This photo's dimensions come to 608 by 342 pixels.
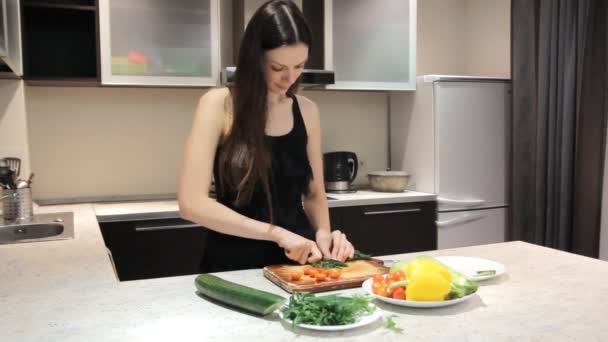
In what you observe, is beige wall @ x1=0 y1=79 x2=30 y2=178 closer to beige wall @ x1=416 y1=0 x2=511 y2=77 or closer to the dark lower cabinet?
the dark lower cabinet

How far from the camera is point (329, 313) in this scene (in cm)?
102

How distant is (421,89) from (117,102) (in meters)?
1.81

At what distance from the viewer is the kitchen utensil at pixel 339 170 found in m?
3.35

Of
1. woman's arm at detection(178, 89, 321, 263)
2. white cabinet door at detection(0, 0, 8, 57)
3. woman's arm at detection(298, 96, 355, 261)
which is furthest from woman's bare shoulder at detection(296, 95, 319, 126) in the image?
white cabinet door at detection(0, 0, 8, 57)

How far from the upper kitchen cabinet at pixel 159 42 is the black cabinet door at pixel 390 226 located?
1073 mm

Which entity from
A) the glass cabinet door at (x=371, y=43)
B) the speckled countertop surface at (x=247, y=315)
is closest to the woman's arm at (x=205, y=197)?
the speckled countertop surface at (x=247, y=315)

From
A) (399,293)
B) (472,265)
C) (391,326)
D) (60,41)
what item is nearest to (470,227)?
(472,265)

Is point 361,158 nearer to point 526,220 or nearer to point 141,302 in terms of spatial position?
point 526,220

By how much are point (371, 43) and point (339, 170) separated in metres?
0.79

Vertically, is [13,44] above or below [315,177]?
above

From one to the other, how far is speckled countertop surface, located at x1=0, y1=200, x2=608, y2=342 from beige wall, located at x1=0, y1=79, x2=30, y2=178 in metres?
1.40

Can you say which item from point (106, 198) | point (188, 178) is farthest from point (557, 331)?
point (106, 198)

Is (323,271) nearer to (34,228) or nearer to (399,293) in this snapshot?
(399,293)

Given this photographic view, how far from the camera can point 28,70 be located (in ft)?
9.87
